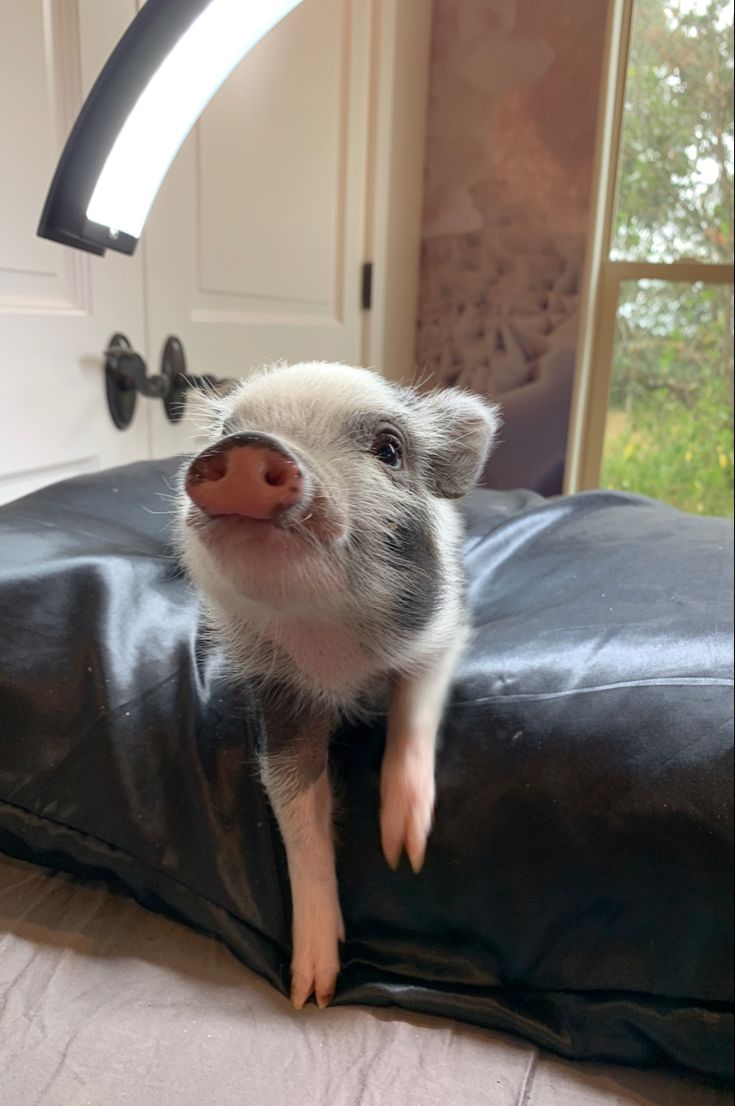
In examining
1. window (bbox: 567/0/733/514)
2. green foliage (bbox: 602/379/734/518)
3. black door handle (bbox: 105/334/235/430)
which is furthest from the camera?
green foliage (bbox: 602/379/734/518)

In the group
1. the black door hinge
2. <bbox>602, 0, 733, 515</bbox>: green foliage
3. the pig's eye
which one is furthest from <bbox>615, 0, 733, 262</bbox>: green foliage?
the pig's eye

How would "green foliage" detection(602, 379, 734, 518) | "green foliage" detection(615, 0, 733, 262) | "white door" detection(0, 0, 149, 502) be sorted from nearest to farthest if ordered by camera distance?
"green foliage" detection(615, 0, 733, 262) → "white door" detection(0, 0, 149, 502) → "green foliage" detection(602, 379, 734, 518)

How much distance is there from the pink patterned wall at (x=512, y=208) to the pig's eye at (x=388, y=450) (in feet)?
1.15

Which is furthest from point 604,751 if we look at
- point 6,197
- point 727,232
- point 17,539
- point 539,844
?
point 727,232

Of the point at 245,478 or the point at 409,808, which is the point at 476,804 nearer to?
the point at 409,808

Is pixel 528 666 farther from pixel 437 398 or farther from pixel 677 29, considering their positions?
pixel 677 29

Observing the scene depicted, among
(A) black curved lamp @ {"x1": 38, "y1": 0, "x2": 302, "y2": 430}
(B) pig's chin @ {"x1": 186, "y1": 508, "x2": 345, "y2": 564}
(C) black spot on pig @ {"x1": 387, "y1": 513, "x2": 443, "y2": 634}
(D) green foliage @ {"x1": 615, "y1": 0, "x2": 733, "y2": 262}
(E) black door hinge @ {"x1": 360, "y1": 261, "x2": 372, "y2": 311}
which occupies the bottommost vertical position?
(C) black spot on pig @ {"x1": 387, "y1": 513, "x2": 443, "y2": 634}

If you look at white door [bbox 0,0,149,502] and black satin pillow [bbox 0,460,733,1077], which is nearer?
black satin pillow [bbox 0,460,733,1077]

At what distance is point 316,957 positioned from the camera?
534 millimetres

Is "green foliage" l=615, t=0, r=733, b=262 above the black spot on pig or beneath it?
Result: above

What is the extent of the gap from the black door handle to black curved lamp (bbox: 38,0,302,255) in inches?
21.2

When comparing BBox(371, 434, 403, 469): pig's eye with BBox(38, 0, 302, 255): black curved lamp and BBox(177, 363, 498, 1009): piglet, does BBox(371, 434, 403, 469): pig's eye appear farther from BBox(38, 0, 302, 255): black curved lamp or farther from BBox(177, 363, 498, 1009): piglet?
BBox(38, 0, 302, 255): black curved lamp

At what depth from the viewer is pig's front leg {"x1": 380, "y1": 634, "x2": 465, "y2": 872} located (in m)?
0.53

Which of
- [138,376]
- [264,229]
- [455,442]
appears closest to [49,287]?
[138,376]
